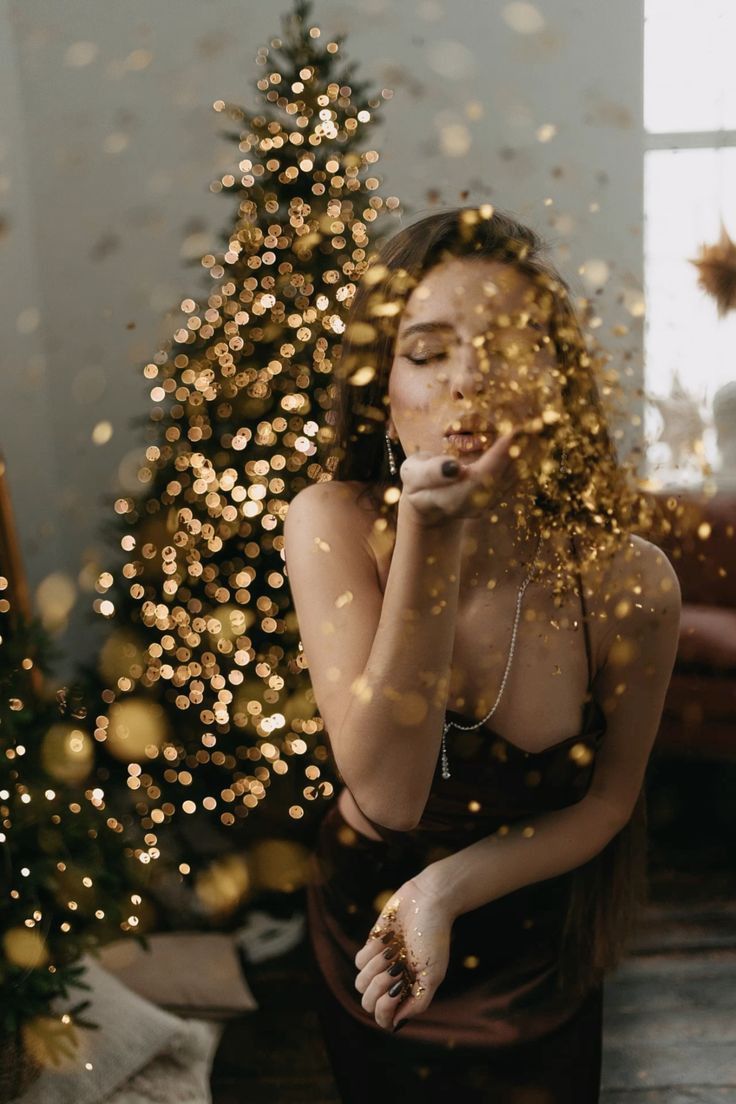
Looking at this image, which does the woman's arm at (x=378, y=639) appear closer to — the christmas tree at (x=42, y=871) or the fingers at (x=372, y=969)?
the fingers at (x=372, y=969)

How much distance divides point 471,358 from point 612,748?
0.79ft

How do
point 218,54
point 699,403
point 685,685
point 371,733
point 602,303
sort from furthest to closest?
1. point 218,54
2. point 685,685
3. point 602,303
4. point 699,403
5. point 371,733

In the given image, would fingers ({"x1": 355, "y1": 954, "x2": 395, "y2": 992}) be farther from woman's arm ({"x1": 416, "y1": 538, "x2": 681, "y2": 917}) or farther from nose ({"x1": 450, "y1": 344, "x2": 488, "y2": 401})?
nose ({"x1": 450, "y1": 344, "x2": 488, "y2": 401})

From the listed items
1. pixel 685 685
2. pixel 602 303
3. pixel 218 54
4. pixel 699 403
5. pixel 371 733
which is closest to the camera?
Result: pixel 371 733

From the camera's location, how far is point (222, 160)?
3.87 ft

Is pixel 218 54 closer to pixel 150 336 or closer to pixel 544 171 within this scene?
pixel 150 336

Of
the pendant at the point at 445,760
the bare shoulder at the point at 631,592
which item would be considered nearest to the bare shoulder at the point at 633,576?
the bare shoulder at the point at 631,592

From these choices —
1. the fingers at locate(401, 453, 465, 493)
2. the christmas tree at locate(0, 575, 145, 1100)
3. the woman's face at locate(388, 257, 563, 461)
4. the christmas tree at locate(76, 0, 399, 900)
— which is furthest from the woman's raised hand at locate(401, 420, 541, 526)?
the christmas tree at locate(0, 575, 145, 1100)

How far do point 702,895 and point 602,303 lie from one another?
0.64 meters

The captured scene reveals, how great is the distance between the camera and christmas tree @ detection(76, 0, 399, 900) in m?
0.81

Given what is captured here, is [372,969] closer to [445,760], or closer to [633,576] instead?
[445,760]

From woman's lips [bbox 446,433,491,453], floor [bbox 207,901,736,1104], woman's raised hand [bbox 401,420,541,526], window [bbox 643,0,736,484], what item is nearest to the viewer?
woman's raised hand [bbox 401,420,541,526]

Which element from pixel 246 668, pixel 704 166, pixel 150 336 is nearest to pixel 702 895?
pixel 246 668

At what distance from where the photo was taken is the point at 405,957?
17.6 inches
